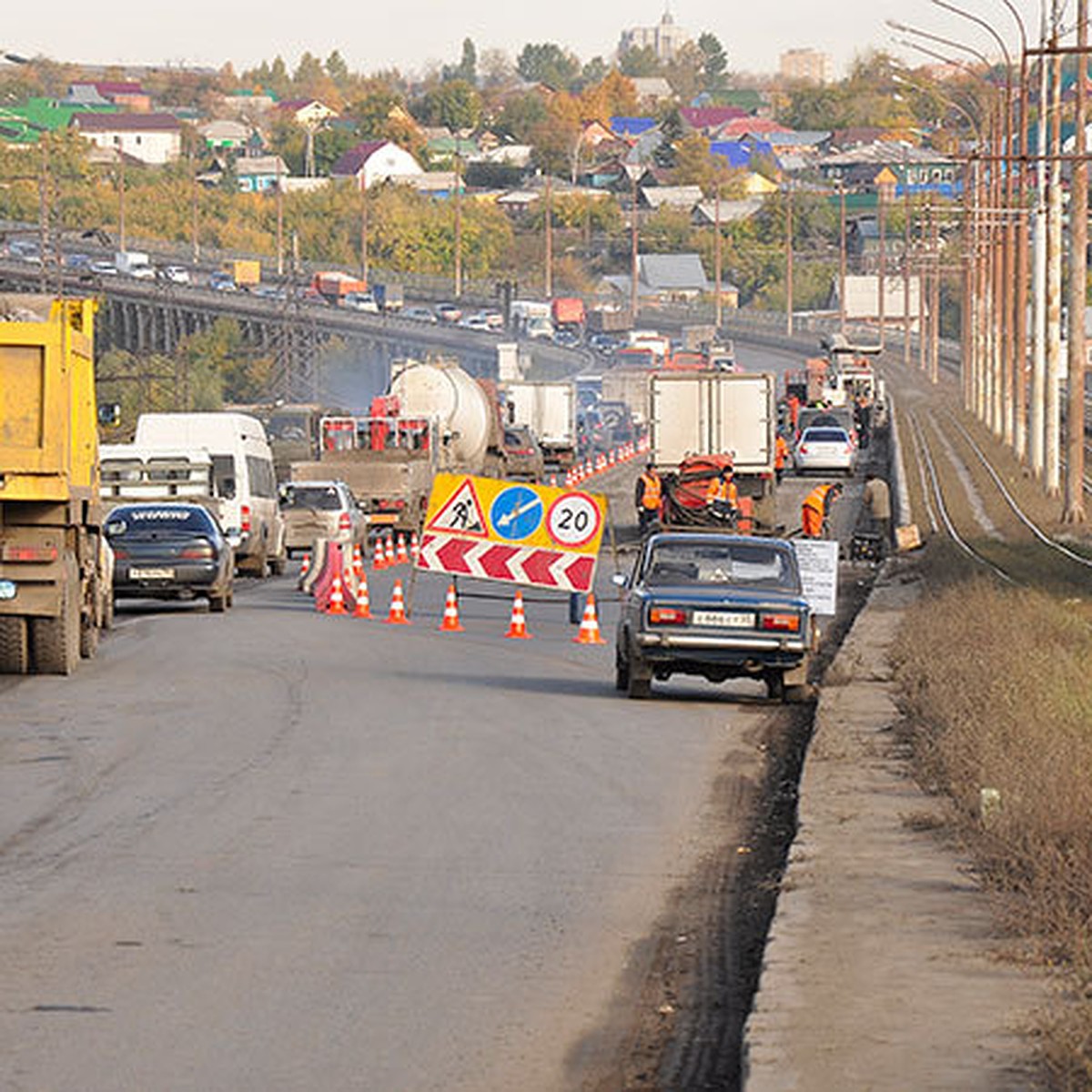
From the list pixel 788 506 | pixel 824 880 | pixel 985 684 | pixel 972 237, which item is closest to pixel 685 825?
pixel 824 880

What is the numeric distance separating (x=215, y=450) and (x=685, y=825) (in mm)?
28347

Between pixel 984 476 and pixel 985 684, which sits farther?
pixel 984 476

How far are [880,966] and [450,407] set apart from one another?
56670mm

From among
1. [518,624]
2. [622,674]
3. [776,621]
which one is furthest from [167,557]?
[776,621]

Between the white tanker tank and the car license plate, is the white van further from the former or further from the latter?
the car license plate

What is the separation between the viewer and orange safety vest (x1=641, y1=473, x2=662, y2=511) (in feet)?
184

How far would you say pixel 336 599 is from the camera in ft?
121

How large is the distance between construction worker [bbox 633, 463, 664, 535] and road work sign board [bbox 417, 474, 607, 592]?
20.7 m

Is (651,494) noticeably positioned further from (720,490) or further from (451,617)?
(451,617)

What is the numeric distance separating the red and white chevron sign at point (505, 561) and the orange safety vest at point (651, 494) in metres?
21.2

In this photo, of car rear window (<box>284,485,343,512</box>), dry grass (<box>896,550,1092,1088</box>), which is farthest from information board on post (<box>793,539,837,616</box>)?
car rear window (<box>284,485,343,512</box>)

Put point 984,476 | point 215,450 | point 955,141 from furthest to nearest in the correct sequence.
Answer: point 955,141 < point 984,476 < point 215,450

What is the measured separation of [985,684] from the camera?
20969 mm

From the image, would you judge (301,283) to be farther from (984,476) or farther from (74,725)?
(74,725)
